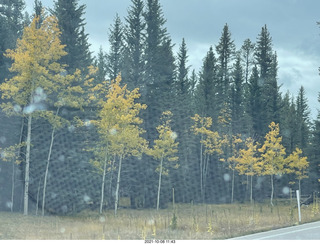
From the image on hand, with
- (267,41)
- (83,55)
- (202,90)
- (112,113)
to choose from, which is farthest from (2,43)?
(267,41)

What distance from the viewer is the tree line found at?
28516 millimetres

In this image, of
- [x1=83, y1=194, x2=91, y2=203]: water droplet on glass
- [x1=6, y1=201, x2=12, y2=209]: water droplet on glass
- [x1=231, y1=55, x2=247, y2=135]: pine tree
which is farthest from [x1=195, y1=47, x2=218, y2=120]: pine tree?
[x1=6, y1=201, x2=12, y2=209]: water droplet on glass

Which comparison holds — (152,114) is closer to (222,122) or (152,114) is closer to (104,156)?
(104,156)

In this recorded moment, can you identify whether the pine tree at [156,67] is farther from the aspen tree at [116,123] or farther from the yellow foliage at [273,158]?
the yellow foliage at [273,158]

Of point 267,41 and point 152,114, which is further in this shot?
point 267,41

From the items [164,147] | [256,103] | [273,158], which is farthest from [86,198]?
[256,103]

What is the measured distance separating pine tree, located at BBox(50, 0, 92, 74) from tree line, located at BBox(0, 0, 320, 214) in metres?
0.09

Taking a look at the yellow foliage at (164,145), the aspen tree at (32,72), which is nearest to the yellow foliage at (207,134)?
the yellow foliage at (164,145)

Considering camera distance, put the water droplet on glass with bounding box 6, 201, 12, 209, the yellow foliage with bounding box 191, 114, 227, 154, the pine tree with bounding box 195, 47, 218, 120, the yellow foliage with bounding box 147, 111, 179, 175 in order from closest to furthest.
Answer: the water droplet on glass with bounding box 6, 201, 12, 209 → the yellow foliage with bounding box 147, 111, 179, 175 → the yellow foliage with bounding box 191, 114, 227, 154 → the pine tree with bounding box 195, 47, 218, 120

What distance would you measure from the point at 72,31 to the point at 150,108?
405 inches

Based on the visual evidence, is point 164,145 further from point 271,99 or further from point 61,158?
point 271,99

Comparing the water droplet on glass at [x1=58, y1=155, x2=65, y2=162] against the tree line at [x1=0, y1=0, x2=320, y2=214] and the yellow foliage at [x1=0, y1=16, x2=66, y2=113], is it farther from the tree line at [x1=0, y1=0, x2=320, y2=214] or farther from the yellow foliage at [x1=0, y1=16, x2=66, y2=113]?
the yellow foliage at [x1=0, y1=16, x2=66, y2=113]

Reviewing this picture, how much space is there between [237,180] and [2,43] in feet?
102

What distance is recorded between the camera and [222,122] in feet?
172
